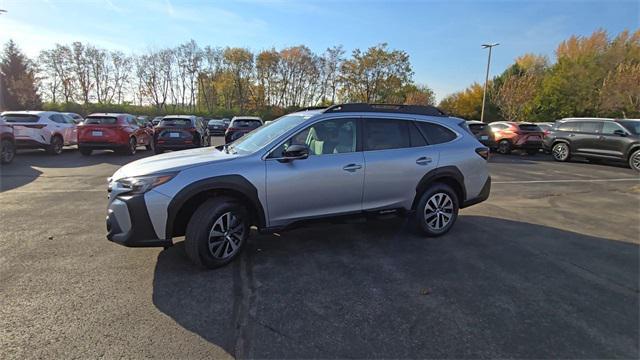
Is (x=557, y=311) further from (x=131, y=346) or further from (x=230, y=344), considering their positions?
(x=131, y=346)

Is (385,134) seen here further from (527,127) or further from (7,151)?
(527,127)

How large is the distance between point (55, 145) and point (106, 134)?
8.27ft

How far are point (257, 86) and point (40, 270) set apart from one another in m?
58.6

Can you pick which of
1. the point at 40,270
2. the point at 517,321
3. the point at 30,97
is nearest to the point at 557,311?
the point at 517,321

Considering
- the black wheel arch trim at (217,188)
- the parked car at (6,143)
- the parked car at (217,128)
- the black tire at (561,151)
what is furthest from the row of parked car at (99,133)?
the parked car at (217,128)

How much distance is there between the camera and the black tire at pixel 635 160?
13.2 metres

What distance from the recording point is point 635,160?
43.5 feet

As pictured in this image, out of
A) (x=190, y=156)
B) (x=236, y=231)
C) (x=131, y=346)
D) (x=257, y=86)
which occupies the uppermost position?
(x=257, y=86)

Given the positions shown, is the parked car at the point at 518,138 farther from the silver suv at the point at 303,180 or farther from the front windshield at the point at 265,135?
the front windshield at the point at 265,135

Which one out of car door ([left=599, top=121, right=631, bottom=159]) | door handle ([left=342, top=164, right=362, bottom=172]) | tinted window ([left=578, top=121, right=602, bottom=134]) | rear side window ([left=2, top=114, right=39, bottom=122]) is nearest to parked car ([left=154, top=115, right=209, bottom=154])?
rear side window ([left=2, top=114, right=39, bottom=122])

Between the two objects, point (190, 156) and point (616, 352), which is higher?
point (190, 156)

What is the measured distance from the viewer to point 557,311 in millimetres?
3227

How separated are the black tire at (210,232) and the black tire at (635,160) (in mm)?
15419

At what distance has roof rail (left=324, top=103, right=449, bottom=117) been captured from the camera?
15.3 ft
